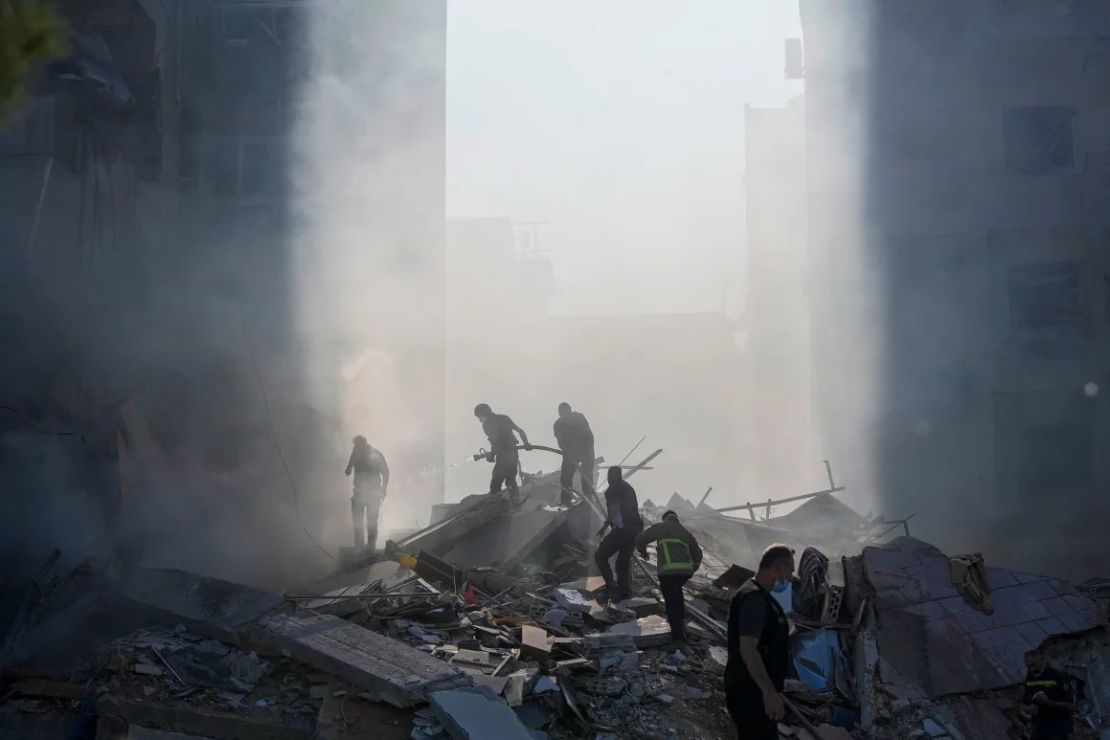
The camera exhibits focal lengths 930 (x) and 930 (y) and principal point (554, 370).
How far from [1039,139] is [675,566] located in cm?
1349

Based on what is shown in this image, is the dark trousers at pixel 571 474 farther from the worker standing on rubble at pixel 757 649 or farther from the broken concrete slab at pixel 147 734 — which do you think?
the worker standing on rubble at pixel 757 649

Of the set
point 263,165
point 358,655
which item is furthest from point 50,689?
point 263,165

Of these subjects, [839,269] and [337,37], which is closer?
[337,37]

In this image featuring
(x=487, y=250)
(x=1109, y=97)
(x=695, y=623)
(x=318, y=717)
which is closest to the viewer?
(x=318, y=717)

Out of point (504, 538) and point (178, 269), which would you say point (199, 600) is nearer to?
point (504, 538)

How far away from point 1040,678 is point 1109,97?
14.2 m

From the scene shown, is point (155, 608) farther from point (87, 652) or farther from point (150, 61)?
A: point (150, 61)

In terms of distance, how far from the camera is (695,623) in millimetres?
7879

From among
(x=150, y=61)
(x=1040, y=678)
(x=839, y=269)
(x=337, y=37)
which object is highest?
(x=337, y=37)

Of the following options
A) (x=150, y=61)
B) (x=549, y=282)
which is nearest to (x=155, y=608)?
(x=150, y=61)

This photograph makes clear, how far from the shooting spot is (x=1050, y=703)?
18.9ft

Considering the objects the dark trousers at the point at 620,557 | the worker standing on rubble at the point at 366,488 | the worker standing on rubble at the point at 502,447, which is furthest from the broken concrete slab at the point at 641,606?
the worker standing on rubble at the point at 366,488

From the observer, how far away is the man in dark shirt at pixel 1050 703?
579cm

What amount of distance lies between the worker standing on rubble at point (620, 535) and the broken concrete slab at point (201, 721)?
131 inches
